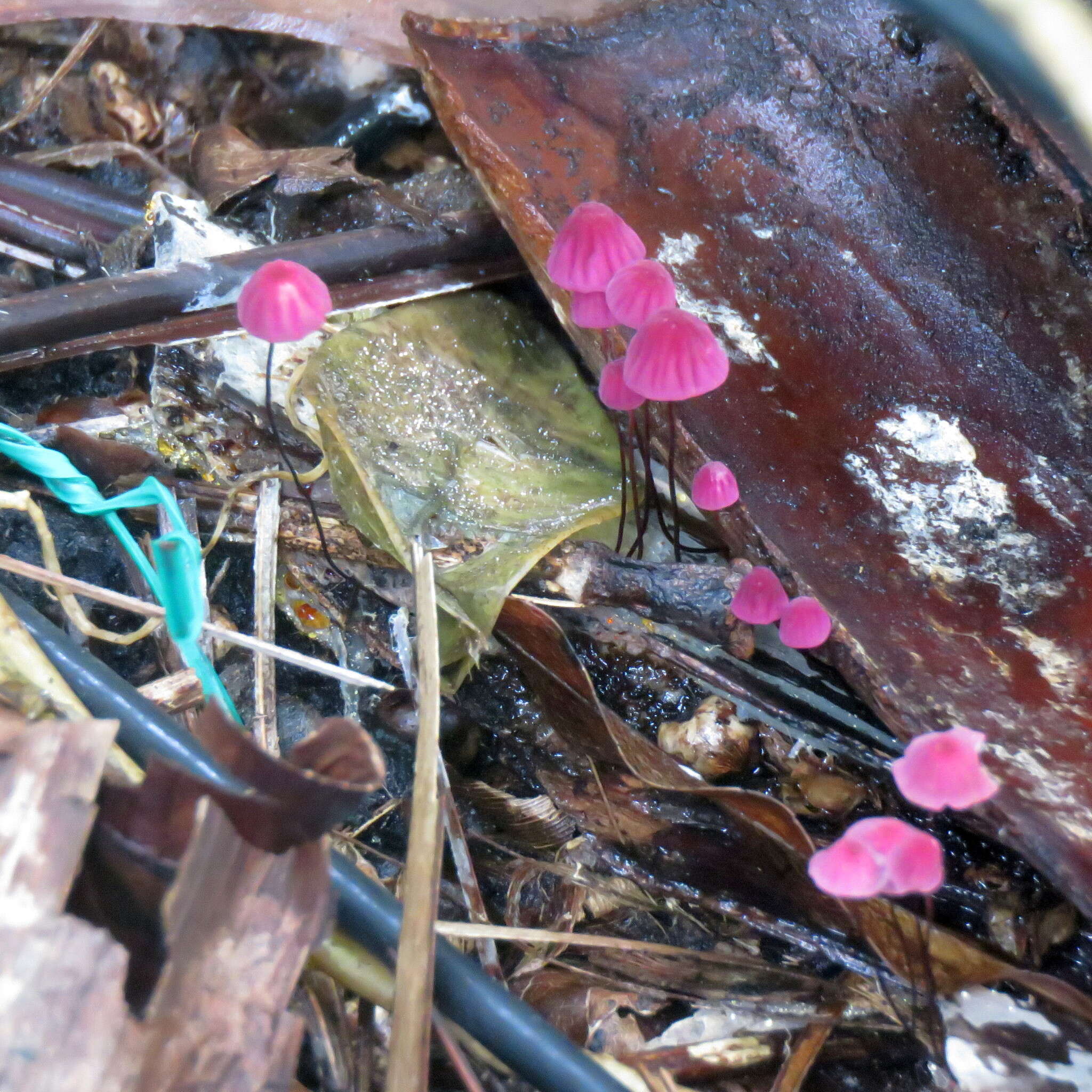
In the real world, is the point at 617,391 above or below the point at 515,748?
above

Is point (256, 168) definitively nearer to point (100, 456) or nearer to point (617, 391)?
point (100, 456)

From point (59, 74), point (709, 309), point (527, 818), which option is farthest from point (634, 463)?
point (59, 74)

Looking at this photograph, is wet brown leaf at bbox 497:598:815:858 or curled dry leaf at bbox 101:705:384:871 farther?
wet brown leaf at bbox 497:598:815:858

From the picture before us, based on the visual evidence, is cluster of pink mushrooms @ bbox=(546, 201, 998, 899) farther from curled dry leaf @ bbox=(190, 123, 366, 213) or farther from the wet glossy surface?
curled dry leaf @ bbox=(190, 123, 366, 213)

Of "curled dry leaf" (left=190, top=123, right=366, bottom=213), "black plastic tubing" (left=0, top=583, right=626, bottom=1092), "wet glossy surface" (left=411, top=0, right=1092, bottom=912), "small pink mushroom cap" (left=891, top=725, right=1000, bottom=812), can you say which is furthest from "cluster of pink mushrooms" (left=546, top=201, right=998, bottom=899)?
"curled dry leaf" (left=190, top=123, right=366, bottom=213)

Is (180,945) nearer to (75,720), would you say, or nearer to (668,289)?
(75,720)

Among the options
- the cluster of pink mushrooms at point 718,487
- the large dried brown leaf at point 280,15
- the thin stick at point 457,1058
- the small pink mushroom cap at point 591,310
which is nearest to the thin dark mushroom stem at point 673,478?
the cluster of pink mushrooms at point 718,487

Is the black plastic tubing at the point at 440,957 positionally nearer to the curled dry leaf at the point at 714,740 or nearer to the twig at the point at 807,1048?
the twig at the point at 807,1048
